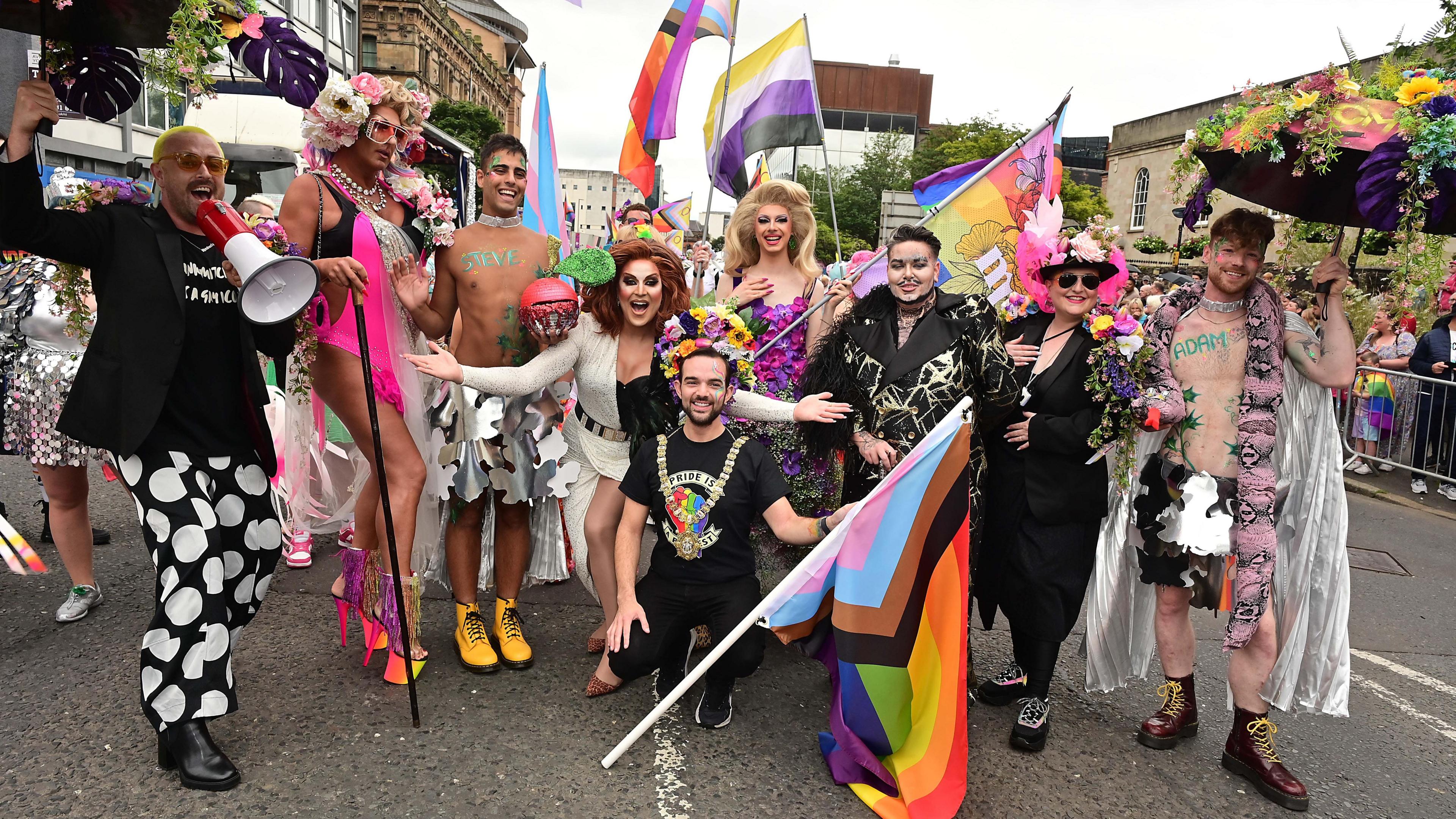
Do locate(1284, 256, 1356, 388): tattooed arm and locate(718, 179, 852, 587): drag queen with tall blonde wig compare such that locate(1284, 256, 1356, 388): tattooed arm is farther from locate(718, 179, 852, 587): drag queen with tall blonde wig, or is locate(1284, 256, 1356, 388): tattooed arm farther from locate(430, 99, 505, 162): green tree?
locate(430, 99, 505, 162): green tree

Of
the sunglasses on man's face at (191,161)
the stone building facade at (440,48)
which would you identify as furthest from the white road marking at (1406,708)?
the stone building facade at (440,48)

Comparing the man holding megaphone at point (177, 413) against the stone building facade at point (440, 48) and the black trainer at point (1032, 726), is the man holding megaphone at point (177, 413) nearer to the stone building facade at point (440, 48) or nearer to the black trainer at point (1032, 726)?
the black trainer at point (1032, 726)

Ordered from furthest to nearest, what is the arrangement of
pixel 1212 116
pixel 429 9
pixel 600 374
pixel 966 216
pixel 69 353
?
pixel 429 9 < pixel 966 216 < pixel 69 353 < pixel 600 374 < pixel 1212 116

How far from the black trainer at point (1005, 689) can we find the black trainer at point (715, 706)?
3.74ft

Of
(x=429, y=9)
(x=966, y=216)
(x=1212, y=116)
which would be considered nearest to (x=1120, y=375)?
(x=1212, y=116)

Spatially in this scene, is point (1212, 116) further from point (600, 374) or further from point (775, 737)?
point (775, 737)

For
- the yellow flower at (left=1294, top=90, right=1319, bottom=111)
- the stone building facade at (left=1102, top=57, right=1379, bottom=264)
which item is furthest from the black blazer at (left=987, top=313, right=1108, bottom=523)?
the stone building facade at (left=1102, top=57, right=1379, bottom=264)

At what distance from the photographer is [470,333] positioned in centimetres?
398

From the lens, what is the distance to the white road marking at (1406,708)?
3879 millimetres

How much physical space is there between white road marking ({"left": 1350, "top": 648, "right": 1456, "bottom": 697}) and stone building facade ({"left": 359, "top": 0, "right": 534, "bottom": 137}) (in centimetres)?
4334

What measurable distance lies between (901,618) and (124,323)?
104 inches

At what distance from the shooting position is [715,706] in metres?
3.52

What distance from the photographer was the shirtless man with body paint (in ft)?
12.8

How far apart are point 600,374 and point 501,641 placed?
4.06 feet
